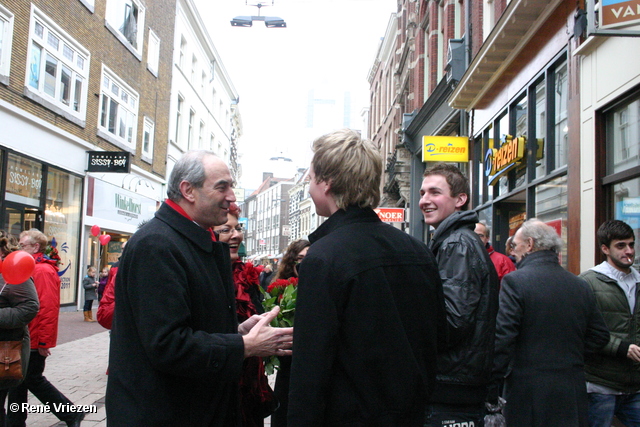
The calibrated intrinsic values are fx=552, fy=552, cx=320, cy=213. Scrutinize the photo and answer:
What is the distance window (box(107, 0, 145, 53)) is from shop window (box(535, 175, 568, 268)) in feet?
48.8

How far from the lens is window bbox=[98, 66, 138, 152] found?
1817 cm

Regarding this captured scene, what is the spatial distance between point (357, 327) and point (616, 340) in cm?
282

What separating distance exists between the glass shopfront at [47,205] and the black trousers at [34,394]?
29.2ft

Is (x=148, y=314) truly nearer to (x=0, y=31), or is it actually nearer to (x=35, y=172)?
(x=0, y=31)

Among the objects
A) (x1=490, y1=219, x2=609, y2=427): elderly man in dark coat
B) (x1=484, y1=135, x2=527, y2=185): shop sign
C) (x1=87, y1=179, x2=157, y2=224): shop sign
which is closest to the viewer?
(x1=490, y1=219, x2=609, y2=427): elderly man in dark coat

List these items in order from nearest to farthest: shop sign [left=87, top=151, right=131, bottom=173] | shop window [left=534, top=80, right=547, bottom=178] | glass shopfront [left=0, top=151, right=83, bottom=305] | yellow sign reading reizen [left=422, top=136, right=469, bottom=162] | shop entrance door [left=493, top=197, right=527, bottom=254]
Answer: shop window [left=534, top=80, right=547, bottom=178]
shop entrance door [left=493, top=197, right=527, bottom=254]
glass shopfront [left=0, top=151, right=83, bottom=305]
yellow sign reading reizen [left=422, top=136, right=469, bottom=162]
shop sign [left=87, top=151, right=131, bottom=173]

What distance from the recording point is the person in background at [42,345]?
15.9ft

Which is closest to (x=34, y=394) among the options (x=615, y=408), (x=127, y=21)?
(x=615, y=408)

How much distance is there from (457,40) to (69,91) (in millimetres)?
10869

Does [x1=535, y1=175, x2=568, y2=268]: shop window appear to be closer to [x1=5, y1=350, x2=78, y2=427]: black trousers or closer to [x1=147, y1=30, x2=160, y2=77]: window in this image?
[x1=5, y1=350, x2=78, y2=427]: black trousers

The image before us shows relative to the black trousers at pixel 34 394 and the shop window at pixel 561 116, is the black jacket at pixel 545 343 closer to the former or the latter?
the black trousers at pixel 34 394

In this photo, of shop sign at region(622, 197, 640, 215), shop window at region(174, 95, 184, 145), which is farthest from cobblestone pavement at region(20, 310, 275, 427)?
shop window at region(174, 95, 184, 145)

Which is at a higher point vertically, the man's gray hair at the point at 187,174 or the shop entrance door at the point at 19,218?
the shop entrance door at the point at 19,218

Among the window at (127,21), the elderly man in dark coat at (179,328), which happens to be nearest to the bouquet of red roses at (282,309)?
the elderly man in dark coat at (179,328)
